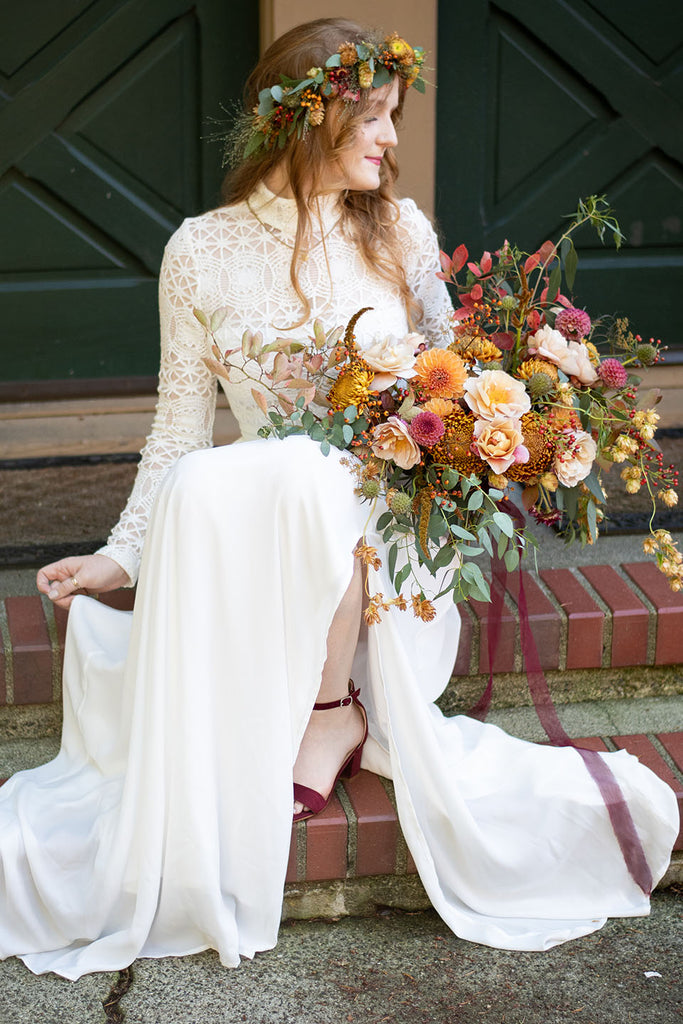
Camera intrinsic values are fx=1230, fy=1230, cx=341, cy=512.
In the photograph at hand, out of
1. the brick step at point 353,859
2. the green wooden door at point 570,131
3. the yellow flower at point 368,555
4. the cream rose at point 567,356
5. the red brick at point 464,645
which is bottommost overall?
the brick step at point 353,859

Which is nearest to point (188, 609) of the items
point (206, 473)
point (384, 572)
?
point (206, 473)

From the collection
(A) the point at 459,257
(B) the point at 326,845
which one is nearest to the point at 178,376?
(A) the point at 459,257

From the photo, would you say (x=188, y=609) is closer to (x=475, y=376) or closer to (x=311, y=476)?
(x=311, y=476)

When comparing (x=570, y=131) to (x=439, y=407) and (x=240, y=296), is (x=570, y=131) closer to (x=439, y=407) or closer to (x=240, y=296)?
(x=240, y=296)

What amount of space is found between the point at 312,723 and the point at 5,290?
7.06ft

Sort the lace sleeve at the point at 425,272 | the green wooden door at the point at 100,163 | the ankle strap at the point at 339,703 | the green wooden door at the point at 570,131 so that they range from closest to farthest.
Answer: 1. the ankle strap at the point at 339,703
2. the lace sleeve at the point at 425,272
3. the green wooden door at the point at 100,163
4. the green wooden door at the point at 570,131

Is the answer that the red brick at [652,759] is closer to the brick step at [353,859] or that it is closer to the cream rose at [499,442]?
the brick step at [353,859]

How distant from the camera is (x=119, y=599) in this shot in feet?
9.11

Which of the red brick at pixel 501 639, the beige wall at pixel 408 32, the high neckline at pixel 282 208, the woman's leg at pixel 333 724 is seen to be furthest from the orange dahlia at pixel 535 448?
the beige wall at pixel 408 32

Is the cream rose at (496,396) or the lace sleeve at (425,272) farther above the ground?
the lace sleeve at (425,272)

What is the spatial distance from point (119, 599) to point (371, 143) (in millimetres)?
1140

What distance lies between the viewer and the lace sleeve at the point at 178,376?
8.10 ft

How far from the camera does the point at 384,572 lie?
2.23 meters

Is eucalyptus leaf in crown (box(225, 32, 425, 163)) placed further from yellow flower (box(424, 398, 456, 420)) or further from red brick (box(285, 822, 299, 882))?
red brick (box(285, 822, 299, 882))
